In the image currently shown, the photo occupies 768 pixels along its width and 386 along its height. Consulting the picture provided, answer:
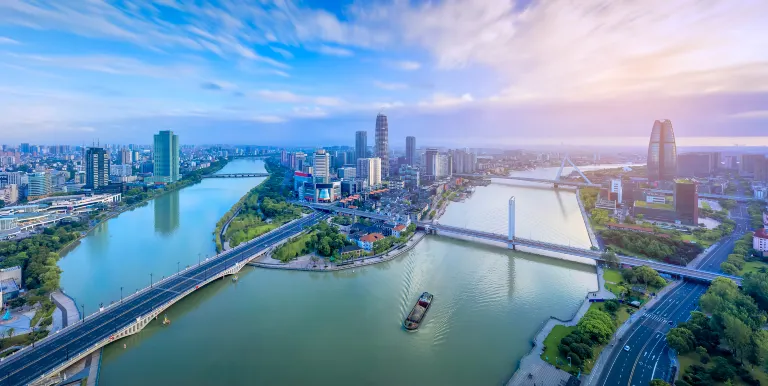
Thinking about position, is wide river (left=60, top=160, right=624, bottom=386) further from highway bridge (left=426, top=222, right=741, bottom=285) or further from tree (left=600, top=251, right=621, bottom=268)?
tree (left=600, top=251, right=621, bottom=268)

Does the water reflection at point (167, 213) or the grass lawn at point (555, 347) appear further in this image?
the water reflection at point (167, 213)

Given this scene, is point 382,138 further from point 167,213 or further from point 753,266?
point 753,266

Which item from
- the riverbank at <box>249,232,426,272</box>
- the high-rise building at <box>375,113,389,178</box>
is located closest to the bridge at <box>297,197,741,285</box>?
the riverbank at <box>249,232,426,272</box>

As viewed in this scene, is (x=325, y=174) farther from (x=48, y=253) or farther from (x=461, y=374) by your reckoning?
(x=461, y=374)

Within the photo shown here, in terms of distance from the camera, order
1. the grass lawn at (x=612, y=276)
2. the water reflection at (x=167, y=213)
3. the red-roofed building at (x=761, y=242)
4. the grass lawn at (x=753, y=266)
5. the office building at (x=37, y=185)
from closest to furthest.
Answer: the grass lawn at (x=612, y=276) < the grass lawn at (x=753, y=266) < the red-roofed building at (x=761, y=242) < the water reflection at (x=167, y=213) < the office building at (x=37, y=185)

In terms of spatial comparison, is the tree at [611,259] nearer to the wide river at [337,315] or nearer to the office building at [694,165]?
the wide river at [337,315]

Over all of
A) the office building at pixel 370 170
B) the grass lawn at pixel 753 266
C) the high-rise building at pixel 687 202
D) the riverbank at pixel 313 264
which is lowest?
the riverbank at pixel 313 264

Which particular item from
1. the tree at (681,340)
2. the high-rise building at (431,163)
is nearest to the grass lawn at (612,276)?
the tree at (681,340)
